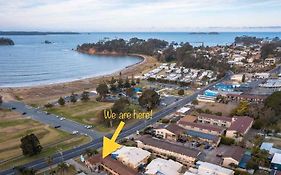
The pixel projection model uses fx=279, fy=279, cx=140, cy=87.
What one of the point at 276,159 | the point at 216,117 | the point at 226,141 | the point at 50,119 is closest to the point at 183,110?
the point at 216,117

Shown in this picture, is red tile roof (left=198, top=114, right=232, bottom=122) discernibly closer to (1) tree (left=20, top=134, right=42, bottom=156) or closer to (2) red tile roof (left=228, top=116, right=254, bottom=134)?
(2) red tile roof (left=228, top=116, right=254, bottom=134)


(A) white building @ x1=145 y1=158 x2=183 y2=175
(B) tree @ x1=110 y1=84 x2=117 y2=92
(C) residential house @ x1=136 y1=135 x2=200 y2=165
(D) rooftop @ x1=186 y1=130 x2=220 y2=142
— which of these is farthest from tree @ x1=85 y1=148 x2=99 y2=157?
(B) tree @ x1=110 y1=84 x2=117 y2=92

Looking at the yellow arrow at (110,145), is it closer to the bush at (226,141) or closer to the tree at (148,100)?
the tree at (148,100)

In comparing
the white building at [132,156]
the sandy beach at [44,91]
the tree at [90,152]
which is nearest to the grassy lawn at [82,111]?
the sandy beach at [44,91]

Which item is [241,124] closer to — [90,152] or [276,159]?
[276,159]

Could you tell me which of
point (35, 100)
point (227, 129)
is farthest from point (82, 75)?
point (227, 129)

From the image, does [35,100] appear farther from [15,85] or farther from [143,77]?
[143,77]

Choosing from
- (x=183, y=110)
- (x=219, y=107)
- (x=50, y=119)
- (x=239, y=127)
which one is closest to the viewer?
(x=239, y=127)

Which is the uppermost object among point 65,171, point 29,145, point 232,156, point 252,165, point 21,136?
point 29,145
